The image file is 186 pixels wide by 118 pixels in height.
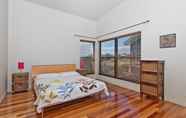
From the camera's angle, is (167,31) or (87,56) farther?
(87,56)

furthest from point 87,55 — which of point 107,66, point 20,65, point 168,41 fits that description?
point 168,41

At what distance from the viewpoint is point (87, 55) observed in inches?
230

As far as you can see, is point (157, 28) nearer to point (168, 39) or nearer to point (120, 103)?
point (168, 39)

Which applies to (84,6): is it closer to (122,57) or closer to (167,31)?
(122,57)

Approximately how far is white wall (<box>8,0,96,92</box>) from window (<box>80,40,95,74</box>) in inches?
13.9

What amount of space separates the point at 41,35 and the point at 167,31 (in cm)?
405

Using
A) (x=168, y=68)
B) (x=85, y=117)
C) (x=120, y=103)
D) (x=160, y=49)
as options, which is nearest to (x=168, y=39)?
(x=160, y=49)

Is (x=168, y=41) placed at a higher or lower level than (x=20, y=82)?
higher

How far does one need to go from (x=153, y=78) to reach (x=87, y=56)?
3.31 metres

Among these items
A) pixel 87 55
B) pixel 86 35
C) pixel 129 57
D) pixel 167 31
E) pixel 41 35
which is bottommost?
pixel 129 57

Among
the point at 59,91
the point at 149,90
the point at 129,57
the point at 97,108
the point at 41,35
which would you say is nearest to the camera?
the point at 59,91

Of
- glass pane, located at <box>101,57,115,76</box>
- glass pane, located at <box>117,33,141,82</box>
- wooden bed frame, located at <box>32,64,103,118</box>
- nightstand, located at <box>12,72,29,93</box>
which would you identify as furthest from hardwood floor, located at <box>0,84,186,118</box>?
glass pane, located at <box>101,57,115,76</box>

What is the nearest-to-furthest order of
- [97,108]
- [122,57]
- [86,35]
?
→ [97,108] < [122,57] < [86,35]

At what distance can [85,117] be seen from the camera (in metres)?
2.34
